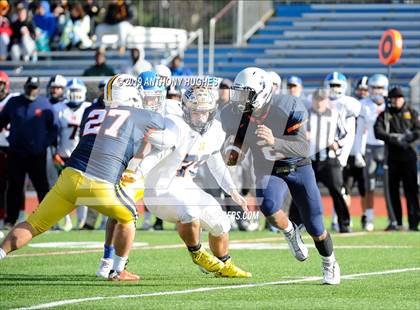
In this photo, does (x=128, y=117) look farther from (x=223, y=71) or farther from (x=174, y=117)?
(x=223, y=71)

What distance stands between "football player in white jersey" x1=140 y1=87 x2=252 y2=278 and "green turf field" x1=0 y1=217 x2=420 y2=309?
26 centimetres

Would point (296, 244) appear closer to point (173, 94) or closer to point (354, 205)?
point (173, 94)

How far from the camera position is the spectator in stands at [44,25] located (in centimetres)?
2366

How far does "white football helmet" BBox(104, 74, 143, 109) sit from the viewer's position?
891 centimetres

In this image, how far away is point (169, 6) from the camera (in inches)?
1117

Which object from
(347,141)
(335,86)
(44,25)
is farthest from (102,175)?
(44,25)

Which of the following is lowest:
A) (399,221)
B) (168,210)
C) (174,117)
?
(399,221)

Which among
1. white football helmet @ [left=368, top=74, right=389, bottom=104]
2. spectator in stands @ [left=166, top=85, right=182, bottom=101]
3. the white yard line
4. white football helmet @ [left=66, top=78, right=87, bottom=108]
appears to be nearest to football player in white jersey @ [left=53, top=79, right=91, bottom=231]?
Result: white football helmet @ [left=66, top=78, right=87, bottom=108]

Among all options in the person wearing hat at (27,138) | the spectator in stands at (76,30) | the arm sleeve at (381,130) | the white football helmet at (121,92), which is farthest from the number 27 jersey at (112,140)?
the spectator in stands at (76,30)

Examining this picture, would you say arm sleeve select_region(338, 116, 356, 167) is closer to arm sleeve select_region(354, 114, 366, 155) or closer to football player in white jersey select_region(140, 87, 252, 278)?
arm sleeve select_region(354, 114, 366, 155)

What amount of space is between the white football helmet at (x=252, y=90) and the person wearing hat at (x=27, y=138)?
6445 mm

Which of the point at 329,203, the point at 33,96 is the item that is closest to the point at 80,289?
the point at 33,96

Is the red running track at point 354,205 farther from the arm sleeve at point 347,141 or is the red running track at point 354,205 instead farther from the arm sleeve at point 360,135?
the arm sleeve at point 347,141

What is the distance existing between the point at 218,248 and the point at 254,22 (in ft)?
51.5
